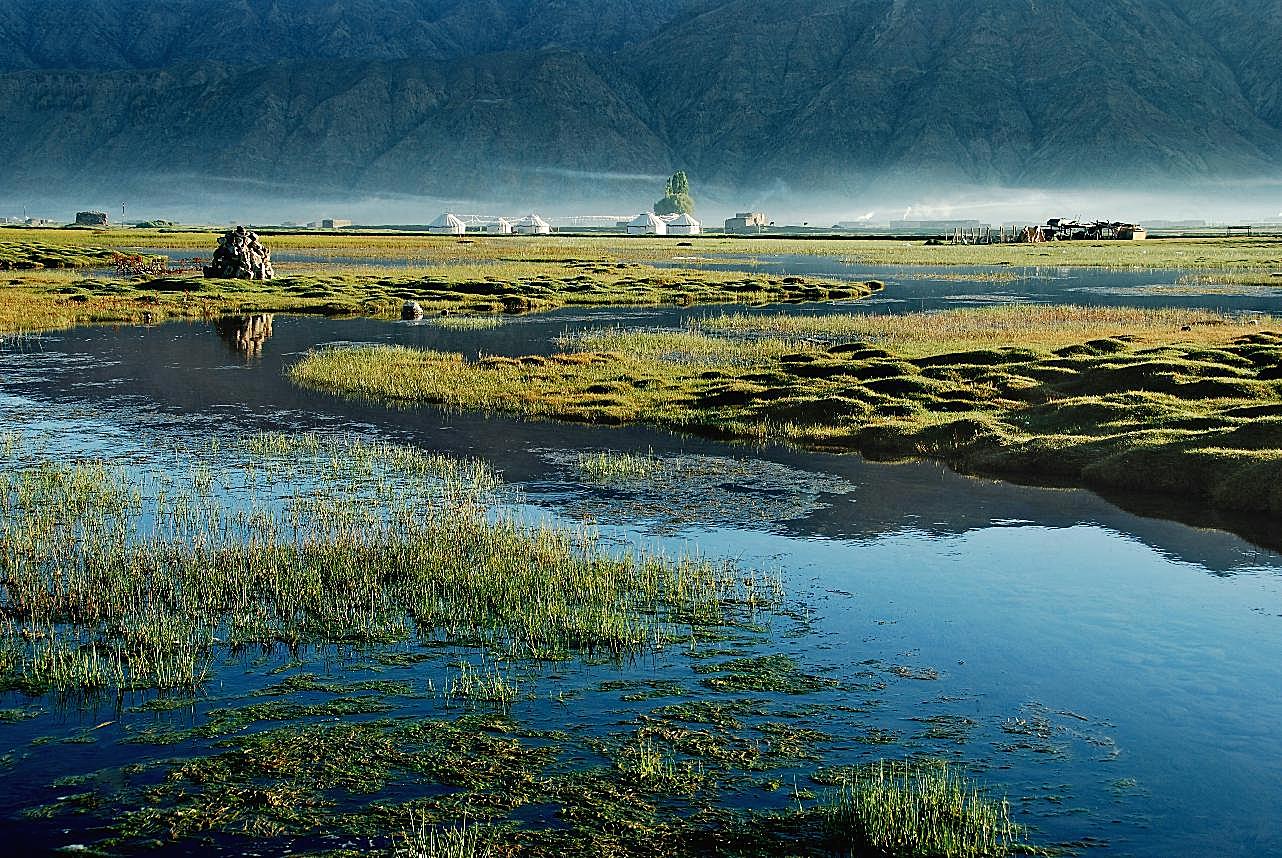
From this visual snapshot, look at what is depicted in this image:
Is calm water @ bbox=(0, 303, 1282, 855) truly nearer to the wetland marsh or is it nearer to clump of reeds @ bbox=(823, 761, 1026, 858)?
the wetland marsh

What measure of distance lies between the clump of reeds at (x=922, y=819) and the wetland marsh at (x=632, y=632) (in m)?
0.04

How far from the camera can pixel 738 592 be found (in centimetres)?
2223

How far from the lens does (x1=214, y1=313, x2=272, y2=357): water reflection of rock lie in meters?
59.3

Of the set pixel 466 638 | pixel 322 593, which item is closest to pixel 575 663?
pixel 466 638

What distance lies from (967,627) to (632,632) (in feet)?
17.5

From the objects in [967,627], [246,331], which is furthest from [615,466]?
[246,331]

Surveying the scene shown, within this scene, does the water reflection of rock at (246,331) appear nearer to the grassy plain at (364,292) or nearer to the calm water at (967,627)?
Answer: the grassy plain at (364,292)

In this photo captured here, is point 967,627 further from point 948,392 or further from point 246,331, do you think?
point 246,331

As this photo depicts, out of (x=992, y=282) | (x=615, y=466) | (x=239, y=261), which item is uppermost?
(x=239, y=261)

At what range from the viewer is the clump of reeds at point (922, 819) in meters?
13.7

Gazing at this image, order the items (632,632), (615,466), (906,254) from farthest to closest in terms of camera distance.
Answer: (906,254) → (615,466) → (632,632)

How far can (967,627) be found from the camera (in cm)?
2086

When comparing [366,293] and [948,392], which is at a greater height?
[366,293]

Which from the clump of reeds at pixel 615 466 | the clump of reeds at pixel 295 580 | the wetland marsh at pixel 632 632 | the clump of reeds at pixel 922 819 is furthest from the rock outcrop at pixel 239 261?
the clump of reeds at pixel 922 819
